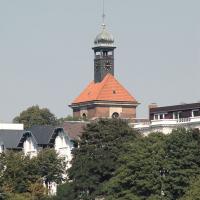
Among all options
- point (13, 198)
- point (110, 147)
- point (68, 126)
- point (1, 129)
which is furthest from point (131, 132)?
point (1, 129)

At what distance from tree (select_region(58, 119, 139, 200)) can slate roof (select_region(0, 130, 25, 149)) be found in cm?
3226

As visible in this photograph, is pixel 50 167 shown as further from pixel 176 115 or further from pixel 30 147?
pixel 30 147

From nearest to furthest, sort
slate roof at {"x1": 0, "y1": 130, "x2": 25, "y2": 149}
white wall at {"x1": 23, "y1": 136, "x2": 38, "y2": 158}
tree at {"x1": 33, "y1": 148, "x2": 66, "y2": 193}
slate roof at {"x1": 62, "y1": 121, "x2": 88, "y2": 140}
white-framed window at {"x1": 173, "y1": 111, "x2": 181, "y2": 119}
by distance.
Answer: tree at {"x1": 33, "y1": 148, "x2": 66, "y2": 193}
white-framed window at {"x1": 173, "y1": 111, "x2": 181, "y2": 119}
slate roof at {"x1": 62, "y1": 121, "x2": 88, "y2": 140}
white wall at {"x1": 23, "y1": 136, "x2": 38, "y2": 158}
slate roof at {"x1": 0, "y1": 130, "x2": 25, "y2": 149}

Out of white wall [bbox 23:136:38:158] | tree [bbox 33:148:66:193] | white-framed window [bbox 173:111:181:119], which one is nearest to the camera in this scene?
tree [bbox 33:148:66:193]

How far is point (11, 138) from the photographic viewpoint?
183 metres

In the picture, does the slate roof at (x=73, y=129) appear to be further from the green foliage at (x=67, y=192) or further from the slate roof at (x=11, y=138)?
the green foliage at (x=67, y=192)

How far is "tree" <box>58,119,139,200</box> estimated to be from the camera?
142500mm

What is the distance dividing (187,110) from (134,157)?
3235cm

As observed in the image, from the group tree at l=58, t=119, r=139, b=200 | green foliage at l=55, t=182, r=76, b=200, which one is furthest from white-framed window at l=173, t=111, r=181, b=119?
green foliage at l=55, t=182, r=76, b=200

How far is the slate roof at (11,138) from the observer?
18138 centimetres

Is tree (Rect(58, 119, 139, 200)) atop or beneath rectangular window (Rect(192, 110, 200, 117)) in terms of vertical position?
beneath

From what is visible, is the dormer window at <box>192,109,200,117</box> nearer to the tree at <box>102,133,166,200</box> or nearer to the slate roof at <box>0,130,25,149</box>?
the slate roof at <box>0,130,25,149</box>

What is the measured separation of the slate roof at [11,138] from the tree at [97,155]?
3226 centimetres

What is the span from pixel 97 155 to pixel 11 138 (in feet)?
132
